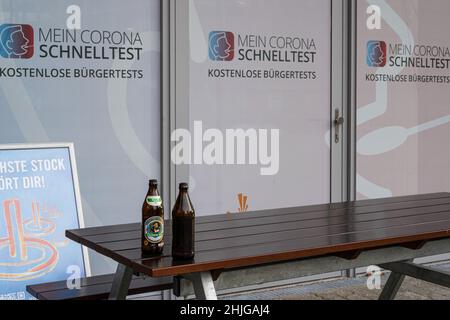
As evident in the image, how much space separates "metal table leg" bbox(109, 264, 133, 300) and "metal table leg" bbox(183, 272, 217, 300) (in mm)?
429

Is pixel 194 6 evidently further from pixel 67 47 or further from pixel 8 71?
pixel 8 71

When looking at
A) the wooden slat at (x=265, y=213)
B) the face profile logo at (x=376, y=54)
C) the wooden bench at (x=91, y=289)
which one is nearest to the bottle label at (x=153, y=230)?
the wooden slat at (x=265, y=213)

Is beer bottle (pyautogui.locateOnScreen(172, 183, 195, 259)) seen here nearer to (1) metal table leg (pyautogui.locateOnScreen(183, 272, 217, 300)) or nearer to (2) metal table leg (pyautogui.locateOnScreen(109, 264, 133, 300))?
(1) metal table leg (pyautogui.locateOnScreen(183, 272, 217, 300))

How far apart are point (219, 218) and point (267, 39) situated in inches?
79.2

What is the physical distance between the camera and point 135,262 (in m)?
2.65

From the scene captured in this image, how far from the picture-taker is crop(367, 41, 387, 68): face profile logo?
5715 millimetres

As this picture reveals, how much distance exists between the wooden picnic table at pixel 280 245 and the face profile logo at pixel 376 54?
2.05 meters

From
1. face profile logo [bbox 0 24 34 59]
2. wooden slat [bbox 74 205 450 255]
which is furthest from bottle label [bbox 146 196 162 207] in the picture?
face profile logo [bbox 0 24 34 59]

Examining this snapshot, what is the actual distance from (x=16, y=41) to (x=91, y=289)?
66.4 inches

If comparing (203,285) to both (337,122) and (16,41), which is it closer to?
(16,41)

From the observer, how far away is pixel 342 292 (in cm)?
532

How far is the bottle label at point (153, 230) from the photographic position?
9.08 ft

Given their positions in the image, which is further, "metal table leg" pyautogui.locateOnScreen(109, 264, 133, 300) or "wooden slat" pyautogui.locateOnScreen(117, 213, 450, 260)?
"metal table leg" pyautogui.locateOnScreen(109, 264, 133, 300)

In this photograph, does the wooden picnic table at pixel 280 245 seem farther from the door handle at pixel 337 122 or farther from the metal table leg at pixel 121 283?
the door handle at pixel 337 122
